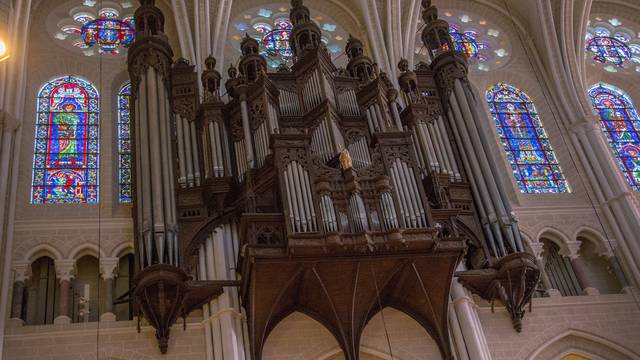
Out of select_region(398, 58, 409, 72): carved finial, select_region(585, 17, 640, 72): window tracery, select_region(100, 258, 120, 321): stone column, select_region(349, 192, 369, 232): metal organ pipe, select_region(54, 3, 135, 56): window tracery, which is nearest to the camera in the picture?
select_region(349, 192, 369, 232): metal organ pipe

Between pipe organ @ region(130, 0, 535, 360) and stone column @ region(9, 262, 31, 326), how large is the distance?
7.11 feet

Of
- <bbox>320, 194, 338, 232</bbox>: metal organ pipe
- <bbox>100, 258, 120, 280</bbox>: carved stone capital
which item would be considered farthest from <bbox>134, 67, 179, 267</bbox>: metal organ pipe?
<bbox>320, 194, 338, 232</bbox>: metal organ pipe

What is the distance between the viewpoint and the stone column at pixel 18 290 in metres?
13.8

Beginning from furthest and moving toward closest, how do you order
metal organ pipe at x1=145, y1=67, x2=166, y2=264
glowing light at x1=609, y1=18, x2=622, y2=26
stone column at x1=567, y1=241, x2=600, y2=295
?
glowing light at x1=609, y1=18, x2=622, y2=26
stone column at x1=567, y1=241, x2=600, y2=295
metal organ pipe at x1=145, y1=67, x2=166, y2=264

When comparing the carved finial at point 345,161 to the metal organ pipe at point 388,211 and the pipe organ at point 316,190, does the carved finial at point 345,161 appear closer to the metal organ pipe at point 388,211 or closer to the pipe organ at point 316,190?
the pipe organ at point 316,190

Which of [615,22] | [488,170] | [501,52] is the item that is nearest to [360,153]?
[488,170]

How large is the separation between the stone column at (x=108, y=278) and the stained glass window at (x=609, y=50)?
43.2 ft

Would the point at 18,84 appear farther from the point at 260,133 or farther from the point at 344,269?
the point at 344,269

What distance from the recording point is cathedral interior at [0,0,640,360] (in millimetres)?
13656

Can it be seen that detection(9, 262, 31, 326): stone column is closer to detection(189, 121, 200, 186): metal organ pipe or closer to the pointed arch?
the pointed arch

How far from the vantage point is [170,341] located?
13.7m

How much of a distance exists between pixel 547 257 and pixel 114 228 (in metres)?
8.59

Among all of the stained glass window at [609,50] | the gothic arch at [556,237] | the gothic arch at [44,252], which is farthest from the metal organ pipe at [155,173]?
the stained glass window at [609,50]

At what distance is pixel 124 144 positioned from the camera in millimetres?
16812
